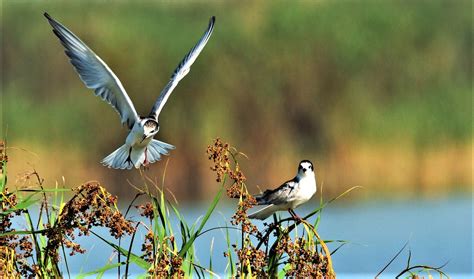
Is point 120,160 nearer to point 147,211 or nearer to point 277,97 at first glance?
point 147,211

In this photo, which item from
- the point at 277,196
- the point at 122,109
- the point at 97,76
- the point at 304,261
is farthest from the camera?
the point at 122,109

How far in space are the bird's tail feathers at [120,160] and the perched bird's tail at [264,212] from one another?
2472mm

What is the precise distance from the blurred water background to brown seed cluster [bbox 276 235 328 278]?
10429 mm

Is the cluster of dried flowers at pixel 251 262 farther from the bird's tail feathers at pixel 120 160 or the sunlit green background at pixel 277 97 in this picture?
the sunlit green background at pixel 277 97

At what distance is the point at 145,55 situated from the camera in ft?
64.8

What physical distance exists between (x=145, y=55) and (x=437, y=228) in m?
6.68

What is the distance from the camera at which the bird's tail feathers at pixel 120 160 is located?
7.91 meters

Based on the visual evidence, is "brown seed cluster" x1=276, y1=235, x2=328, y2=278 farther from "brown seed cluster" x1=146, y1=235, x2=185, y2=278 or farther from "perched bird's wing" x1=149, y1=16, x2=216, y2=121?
"perched bird's wing" x1=149, y1=16, x2=216, y2=121

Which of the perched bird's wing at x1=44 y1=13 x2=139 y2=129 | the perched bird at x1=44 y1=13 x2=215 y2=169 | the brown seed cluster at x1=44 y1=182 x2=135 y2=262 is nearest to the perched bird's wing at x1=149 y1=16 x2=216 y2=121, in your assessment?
the perched bird at x1=44 y1=13 x2=215 y2=169

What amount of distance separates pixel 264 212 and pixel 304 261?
0.99 meters

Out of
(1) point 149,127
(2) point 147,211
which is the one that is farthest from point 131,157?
(2) point 147,211

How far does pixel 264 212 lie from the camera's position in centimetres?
557

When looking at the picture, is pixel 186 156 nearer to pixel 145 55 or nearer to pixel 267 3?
pixel 145 55

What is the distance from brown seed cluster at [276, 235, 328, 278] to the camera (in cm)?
457
